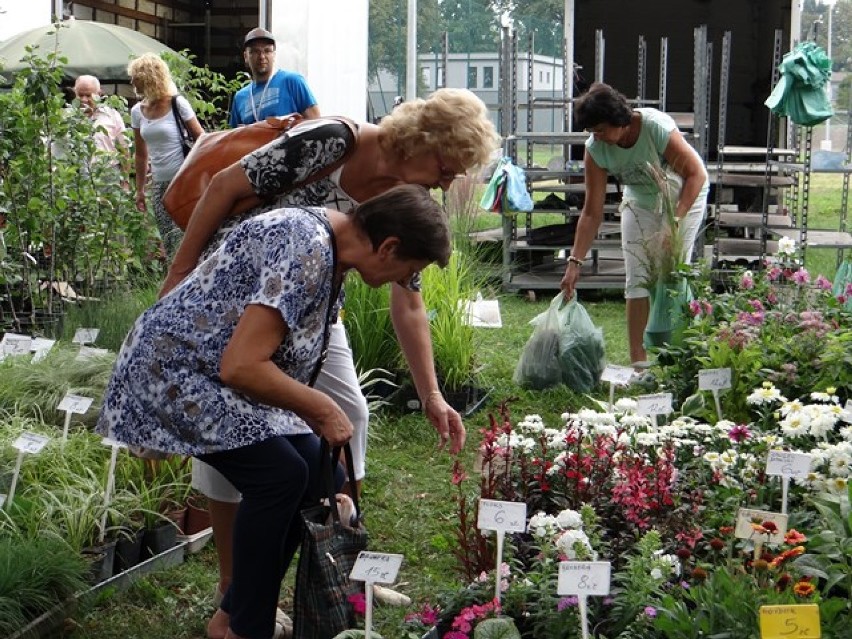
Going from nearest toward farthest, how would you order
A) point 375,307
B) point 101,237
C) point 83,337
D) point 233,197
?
1. point 233,197
2. point 83,337
3. point 375,307
4. point 101,237

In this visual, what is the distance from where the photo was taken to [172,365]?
8.99 ft

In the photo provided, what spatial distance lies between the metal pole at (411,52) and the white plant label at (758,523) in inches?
391

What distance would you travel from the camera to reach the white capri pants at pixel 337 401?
332cm

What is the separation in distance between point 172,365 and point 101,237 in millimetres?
4088

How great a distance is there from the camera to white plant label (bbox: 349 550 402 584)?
252 cm

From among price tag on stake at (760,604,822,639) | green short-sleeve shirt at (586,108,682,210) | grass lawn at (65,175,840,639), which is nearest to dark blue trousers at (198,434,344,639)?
grass lawn at (65,175,840,639)

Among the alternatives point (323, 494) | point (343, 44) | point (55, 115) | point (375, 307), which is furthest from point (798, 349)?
point (343, 44)

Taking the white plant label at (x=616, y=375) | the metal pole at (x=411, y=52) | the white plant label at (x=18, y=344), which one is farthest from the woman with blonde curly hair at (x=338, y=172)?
the metal pole at (x=411, y=52)

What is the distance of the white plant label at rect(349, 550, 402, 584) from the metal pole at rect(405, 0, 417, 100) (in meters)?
10.2

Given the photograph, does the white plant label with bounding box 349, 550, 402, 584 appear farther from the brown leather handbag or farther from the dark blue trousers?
the brown leather handbag

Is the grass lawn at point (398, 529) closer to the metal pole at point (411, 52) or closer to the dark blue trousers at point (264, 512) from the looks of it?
the dark blue trousers at point (264, 512)

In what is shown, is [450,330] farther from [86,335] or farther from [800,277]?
[86,335]

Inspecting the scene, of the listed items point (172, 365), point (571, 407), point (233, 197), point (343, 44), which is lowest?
point (571, 407)

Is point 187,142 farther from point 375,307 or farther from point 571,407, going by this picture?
point 571,407
